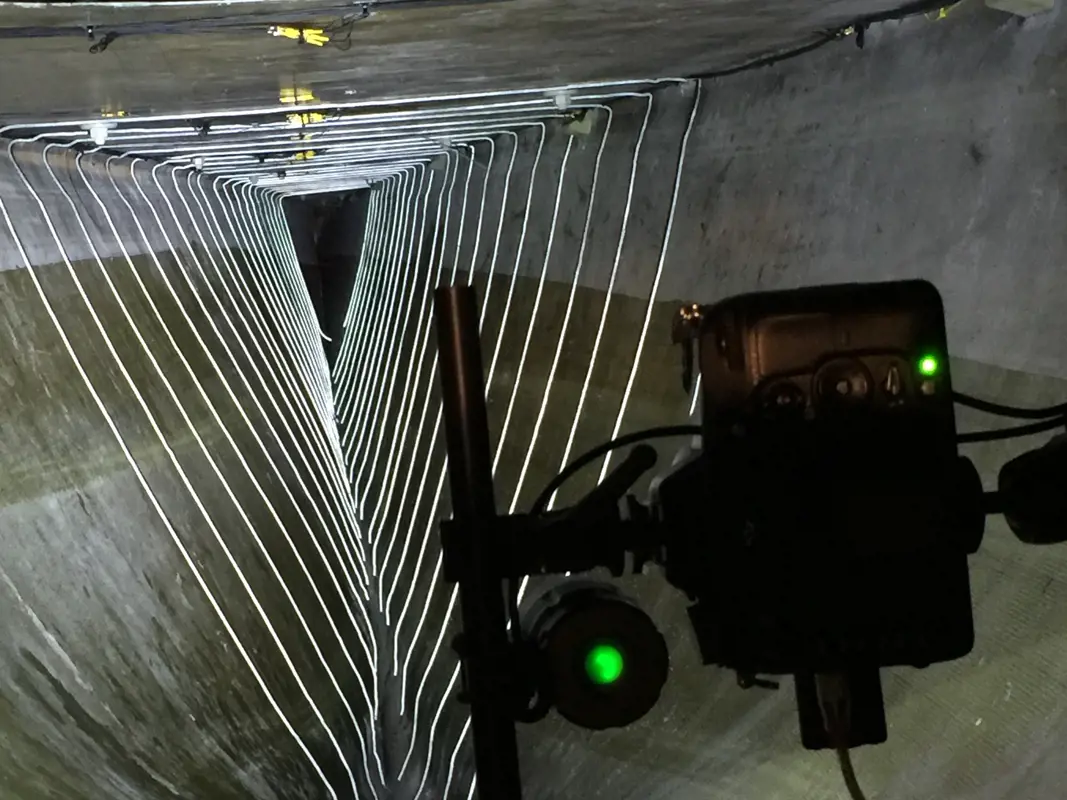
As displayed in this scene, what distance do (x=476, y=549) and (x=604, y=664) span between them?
0.38 ft

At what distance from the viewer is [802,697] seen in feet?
2.06

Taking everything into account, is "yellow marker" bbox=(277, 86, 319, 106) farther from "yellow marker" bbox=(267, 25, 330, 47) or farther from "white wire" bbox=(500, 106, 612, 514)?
"white wire" bbox=(500, 106, 612, 514)

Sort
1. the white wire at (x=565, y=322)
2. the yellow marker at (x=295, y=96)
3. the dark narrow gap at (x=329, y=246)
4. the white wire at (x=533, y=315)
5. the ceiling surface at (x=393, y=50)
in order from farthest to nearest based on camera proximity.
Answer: the dark narrow gap at (x=329, y=246), the white wire at (x=533, y=315), the white wire at (x=565, y=322), the yellow marker at (x=295, y=96), the ceiling surface at (x=393, y=50)

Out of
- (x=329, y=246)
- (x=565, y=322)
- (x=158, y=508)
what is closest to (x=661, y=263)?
(x=565, y=322)

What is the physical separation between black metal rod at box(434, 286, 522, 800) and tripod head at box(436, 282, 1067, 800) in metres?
0.03

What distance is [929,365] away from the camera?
2.03ft

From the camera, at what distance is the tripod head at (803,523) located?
1.93 feet

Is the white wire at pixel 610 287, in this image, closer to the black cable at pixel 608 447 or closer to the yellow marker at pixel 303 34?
the yellow marker at pixel 303 34

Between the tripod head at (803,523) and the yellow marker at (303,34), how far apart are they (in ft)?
1.89

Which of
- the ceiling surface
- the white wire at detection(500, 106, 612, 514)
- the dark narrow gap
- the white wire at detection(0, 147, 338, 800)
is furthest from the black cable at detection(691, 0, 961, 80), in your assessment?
the dark narrow gap

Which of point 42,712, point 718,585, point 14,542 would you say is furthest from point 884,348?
point 14,542

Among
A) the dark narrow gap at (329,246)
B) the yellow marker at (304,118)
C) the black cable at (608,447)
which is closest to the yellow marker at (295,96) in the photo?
the yellow marker at (304,118)

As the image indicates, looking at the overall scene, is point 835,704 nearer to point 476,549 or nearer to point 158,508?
point 476,549

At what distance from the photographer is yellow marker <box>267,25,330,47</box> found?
0.96m
